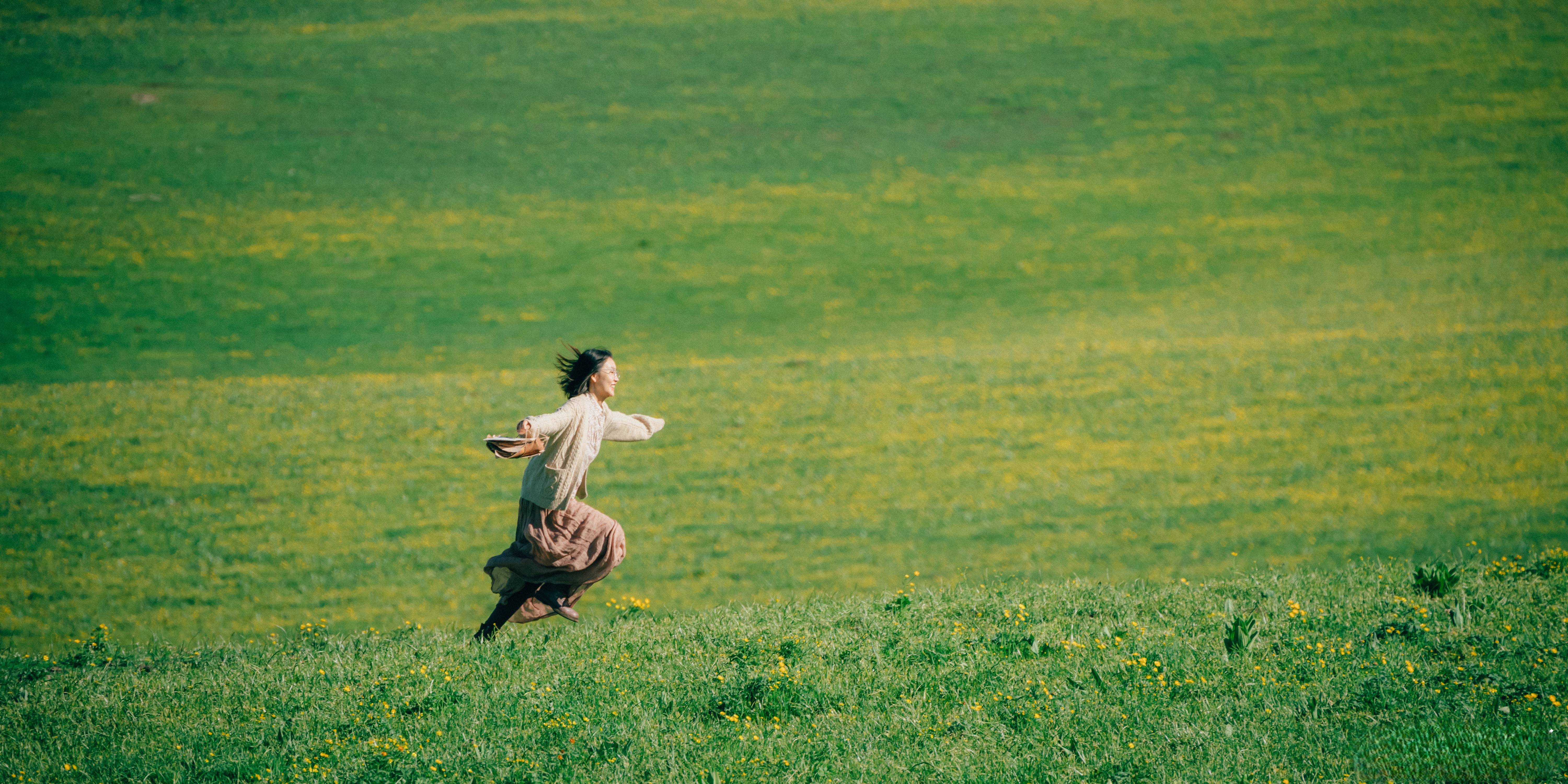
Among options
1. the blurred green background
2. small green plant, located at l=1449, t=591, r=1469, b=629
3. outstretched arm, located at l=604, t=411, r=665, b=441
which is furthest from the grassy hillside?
the blurred green background

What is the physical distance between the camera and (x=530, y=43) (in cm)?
4884

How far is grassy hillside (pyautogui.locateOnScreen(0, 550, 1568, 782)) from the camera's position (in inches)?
250

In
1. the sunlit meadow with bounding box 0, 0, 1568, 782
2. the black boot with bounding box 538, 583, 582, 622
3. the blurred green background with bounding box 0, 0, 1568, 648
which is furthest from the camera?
the blurred green background with bounding box 0, 0, 1568, 648

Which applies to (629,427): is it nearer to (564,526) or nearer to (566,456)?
(566,456)

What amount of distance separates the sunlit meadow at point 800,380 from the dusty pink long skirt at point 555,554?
53 centimetres

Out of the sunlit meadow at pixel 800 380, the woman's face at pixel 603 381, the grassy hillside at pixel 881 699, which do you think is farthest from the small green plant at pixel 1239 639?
the woman's face at pixel 603 381

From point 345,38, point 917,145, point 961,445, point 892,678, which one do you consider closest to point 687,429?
point 961,445

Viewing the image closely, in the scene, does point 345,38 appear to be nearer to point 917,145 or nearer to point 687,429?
point 917,145

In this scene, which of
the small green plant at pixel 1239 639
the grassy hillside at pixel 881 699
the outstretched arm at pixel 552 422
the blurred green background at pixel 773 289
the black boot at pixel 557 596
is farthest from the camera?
the blurred green background at pixel 773 289

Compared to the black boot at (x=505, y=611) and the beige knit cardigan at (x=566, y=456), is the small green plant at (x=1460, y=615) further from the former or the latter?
the black boot at (x=505, y=611)

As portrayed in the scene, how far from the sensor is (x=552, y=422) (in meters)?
8.77

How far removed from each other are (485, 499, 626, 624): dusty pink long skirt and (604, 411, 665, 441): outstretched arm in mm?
643

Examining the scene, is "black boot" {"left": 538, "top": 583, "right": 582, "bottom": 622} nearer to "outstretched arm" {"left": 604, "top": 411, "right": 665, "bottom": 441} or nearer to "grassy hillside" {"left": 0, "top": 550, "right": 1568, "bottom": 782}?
"grassy hillside" {"left": 0, "top": 550, "right": 1568, "bottom": 782}

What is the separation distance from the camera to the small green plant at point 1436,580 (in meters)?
9.40
